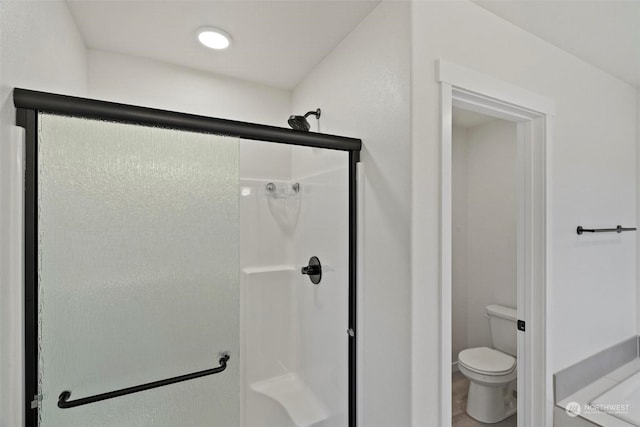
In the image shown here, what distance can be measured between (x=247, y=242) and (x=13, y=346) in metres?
1.33

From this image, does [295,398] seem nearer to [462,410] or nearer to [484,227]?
[462,410]

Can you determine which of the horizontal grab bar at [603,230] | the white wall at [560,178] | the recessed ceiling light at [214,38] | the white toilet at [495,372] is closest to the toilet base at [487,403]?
the white toilet at [495,372]

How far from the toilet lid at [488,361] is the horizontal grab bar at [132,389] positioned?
1.84 meters

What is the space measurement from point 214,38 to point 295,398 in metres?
2.11

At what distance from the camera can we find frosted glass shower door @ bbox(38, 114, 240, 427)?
37.6 inches

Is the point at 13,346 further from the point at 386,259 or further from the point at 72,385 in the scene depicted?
the point at 386,259

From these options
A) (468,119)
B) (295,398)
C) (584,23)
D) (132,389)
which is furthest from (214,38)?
(468,119)

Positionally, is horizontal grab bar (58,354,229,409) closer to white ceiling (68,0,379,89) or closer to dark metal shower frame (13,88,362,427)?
dark metal shower frame (13,88,362,427)

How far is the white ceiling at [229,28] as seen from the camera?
1.36 m

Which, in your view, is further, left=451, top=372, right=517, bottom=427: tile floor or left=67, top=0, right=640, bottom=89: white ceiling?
left=451, top=372, right=517, bottom=427: tile floor

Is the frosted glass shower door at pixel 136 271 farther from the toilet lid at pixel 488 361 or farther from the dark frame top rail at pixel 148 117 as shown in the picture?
the toilet lid at pixel 488 361

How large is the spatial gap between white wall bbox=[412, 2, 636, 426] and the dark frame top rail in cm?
49

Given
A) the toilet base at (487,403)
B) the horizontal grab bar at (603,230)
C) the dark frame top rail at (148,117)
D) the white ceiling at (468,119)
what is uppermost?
the white ceiling at (468,119)

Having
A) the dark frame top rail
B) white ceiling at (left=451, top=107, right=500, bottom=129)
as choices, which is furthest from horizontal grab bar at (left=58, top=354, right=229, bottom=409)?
white ceiling at (left=451, top=107, right=500, bottom=129)
